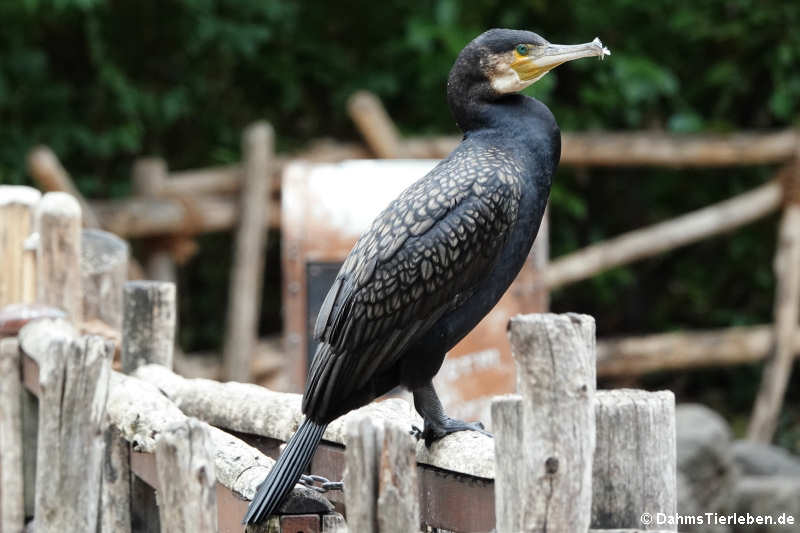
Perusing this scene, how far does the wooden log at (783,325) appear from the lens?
21.4 feet

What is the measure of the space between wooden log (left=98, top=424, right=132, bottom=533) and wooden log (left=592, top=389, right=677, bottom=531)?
4.60 ft

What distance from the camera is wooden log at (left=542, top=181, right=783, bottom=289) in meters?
6.36

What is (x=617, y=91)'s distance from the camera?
7.44 meters

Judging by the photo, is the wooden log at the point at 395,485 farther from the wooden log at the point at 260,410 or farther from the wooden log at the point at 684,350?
the wooden log at the point at 684,350

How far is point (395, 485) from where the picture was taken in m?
1.67

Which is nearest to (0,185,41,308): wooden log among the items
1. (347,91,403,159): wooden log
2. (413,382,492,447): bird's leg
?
(413,382,492,447): bird's leg

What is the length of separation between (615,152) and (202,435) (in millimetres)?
5059

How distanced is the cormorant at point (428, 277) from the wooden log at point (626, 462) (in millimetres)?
629

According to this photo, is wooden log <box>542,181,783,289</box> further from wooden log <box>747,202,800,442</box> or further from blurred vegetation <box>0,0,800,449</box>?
blurred vegetation <box>0,0,800,449</box>

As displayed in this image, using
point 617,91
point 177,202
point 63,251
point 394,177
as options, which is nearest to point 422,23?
point 617,91

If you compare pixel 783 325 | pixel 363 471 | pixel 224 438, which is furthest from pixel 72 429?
pixel 783 325

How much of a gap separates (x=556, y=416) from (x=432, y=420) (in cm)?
79

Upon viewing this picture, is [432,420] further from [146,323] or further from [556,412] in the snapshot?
[146,323]

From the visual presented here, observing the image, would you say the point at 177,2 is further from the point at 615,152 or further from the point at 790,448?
the point at 790,448
